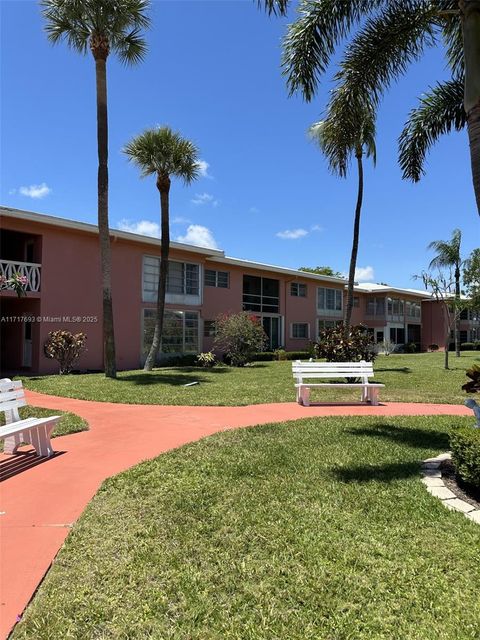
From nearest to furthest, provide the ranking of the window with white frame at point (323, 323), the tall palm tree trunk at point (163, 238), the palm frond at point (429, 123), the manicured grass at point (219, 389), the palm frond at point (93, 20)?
1. the palm frond at point (429, 123)
2. the manicured grass at point (219, 389)
3. the palm frond at point (93, 20)
4. the tall palm tree trunk at point (163, 238)
5. the window with white frame at point (323, 323)

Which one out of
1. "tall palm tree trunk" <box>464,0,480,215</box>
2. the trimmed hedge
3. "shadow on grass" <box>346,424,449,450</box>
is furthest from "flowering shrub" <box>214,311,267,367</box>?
the trimmed hedge

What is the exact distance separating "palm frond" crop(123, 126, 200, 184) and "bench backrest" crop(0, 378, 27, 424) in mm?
14197

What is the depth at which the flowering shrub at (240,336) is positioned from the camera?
22.1 metres

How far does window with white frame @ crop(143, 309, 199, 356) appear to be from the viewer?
73.7 ft

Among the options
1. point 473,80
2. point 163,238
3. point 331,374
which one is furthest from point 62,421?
point 163,238

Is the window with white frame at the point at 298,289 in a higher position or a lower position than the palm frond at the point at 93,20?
lower

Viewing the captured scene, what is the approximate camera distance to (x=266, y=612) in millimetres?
2832

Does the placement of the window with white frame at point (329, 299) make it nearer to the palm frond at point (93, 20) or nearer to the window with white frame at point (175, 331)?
the window with white frame at point (175, 331)

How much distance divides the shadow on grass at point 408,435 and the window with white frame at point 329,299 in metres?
27.1

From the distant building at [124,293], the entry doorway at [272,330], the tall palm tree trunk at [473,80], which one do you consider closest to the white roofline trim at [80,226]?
the distant building at [124,293]

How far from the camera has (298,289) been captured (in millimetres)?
33250

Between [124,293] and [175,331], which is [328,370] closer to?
[124,293]

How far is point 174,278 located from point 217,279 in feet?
12.2

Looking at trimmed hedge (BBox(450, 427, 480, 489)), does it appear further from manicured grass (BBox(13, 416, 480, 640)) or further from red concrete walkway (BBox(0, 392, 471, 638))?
red concrete walkway (BBox(0, 392, 471, 638))
